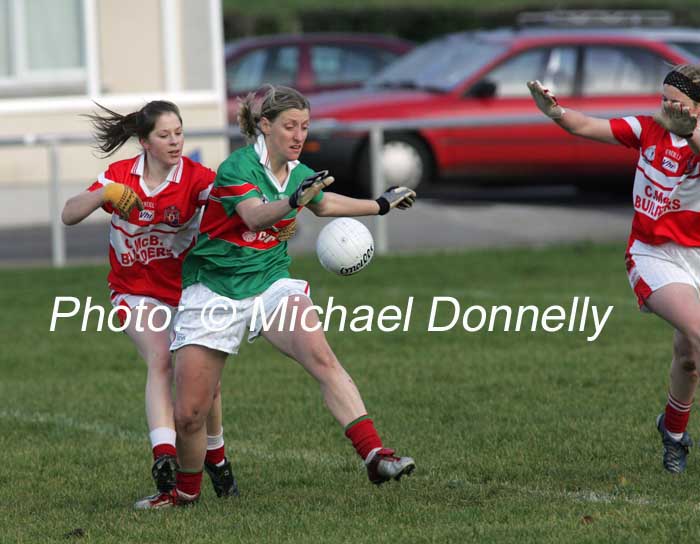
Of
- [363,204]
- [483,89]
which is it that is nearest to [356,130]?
[483,89]

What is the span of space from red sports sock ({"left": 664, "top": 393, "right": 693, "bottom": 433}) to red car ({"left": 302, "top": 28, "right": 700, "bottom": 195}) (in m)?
9.30

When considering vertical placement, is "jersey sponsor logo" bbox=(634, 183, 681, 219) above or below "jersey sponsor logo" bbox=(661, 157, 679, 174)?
below

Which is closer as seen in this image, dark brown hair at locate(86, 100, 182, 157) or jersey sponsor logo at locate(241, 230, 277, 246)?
jersey sponsor logo at locate(241, 230, 277, 246)

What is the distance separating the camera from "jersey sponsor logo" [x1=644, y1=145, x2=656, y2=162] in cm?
666

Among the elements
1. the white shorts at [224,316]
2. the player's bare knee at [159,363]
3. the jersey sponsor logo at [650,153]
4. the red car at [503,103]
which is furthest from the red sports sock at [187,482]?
the red car at [503,103]

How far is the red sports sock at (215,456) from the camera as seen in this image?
22.3 ft

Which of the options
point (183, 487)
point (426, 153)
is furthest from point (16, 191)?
point (183, 487)

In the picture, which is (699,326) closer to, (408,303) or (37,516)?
(37,516)

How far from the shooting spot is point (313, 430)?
26.7 feet

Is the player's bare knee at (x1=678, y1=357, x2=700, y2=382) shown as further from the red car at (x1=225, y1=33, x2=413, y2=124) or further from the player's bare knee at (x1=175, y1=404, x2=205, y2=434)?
the red car at (x1=225, y1=33, x2=413, y2=124)

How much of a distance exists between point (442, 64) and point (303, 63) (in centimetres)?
407

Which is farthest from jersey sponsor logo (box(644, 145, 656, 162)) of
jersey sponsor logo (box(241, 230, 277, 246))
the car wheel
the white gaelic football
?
the car wheel

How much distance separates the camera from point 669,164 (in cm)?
661

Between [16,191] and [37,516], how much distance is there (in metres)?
11.7
